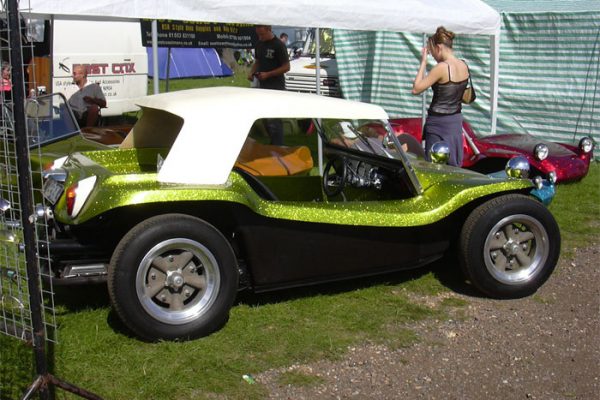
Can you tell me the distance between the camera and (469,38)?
36.5 ft

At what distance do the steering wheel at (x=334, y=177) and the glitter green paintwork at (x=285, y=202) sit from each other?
0.51 meters

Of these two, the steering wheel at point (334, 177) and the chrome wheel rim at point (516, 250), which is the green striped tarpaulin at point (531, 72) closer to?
the chrome wheel rim at point (516, 250)

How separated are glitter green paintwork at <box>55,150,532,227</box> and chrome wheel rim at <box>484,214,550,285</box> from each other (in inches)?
9.6

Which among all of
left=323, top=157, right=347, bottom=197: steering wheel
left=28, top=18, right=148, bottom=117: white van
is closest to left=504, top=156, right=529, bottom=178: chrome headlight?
left=323, top=157, right=347, bottom=197: steering wheel

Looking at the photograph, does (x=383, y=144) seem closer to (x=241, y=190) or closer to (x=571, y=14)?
(x=241, y=190)

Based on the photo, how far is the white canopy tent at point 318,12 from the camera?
5617mm

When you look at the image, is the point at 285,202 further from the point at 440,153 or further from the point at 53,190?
the point at 440,153

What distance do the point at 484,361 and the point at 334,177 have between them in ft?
5.92

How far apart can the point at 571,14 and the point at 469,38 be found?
5.28ft

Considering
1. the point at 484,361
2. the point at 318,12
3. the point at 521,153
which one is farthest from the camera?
the point at 521,153

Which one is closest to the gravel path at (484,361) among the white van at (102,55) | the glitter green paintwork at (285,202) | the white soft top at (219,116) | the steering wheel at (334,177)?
the glitter green paintwork at (285,202)

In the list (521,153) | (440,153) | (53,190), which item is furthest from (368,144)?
(521,153)

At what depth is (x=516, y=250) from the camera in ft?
15.0

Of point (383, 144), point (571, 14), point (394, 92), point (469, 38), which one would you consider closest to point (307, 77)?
point (394, 92)
